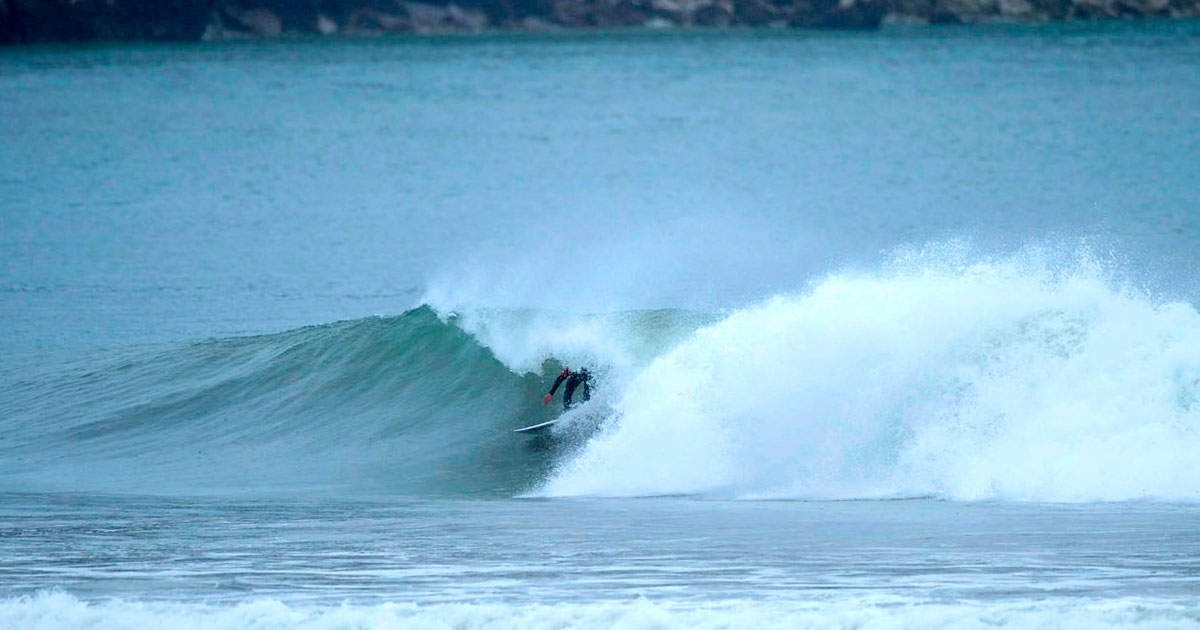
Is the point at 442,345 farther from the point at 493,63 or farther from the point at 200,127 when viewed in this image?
the point at 493,63

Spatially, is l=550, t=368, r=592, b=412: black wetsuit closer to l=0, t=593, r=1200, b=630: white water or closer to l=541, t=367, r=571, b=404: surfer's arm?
l=541, t=367, r=571, b=404: surfer's arm

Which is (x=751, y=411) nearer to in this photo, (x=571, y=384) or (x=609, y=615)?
(x=571, y=384)

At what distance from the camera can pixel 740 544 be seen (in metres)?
11.3

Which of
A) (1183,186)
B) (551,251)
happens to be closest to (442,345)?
(551,251)

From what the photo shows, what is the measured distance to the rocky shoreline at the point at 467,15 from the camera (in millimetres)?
127625

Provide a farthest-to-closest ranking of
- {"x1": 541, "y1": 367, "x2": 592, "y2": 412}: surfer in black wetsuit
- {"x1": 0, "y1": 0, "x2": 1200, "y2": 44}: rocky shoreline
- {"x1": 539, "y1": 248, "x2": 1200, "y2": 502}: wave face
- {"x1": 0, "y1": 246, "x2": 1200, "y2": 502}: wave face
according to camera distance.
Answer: {"x1": 0, "y1": 0, "x2": 1200, "y2": 44}: rocky shoreline < {"x1": 541, "y1": 367, "x2": 592, "y2": 412}: surfer in black wetsuit < {"x1": 0, "y1": 246, "x2": 1200, "y2": 502}: wave face < {"x1": 539, "y1": 248, "x2": 1200, "y2": 502}: wave face

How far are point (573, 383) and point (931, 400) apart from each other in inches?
177

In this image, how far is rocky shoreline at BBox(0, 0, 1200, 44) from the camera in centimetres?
12762

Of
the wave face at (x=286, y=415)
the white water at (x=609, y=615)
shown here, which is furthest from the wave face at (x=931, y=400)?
the white water at (x=609, y=615)

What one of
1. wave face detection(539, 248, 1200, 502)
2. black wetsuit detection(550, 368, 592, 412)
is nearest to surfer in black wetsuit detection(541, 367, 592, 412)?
black wetsuit detection(550, 368, 592, 412)

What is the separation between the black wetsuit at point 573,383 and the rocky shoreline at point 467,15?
11696cm

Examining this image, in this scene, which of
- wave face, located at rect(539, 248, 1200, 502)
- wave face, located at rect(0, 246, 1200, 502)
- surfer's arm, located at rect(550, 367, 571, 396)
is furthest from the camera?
surfer's arm, located at rect(550, 367, 571, 396)

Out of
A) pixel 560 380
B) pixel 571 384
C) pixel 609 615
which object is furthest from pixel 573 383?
pixel 609 615

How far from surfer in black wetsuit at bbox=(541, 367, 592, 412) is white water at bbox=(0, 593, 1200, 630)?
825 centimetres
